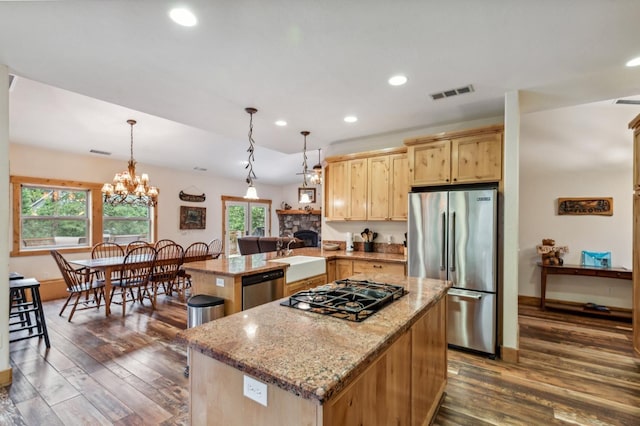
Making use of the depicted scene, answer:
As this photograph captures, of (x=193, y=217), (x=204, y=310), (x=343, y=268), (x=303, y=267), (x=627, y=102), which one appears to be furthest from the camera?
(x=193, y=217)

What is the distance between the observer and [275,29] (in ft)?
6.32

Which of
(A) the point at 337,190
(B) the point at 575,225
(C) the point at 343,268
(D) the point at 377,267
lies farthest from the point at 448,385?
(B) the point at 575,225

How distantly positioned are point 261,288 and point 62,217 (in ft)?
15.9

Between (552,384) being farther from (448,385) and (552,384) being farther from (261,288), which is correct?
(261,288)

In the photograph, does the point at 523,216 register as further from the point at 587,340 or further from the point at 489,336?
the point at 489,336

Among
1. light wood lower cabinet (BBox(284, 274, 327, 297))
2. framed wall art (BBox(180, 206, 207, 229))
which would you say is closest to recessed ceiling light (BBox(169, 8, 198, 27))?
light wood lower cabinet (BBox(284, 274, 327, 297))

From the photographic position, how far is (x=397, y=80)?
2.64 metres

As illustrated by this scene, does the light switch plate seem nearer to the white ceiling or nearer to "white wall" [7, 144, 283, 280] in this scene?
the white ceiling

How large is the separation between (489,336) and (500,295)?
44 centimetres

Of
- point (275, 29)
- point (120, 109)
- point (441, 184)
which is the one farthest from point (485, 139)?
point (120, 109)

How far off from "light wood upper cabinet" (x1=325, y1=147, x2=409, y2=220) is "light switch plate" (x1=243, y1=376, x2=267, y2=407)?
3.27m

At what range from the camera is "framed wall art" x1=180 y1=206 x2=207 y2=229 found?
281 inches

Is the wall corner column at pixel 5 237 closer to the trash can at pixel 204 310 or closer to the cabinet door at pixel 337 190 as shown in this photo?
the trash can at pixel 204 310

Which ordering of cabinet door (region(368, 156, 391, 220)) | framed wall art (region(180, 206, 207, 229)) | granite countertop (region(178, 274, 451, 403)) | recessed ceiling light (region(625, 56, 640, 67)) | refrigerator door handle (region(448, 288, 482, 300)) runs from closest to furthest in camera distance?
granite countertop (region(178, 274, 451, 403))
recessed ceiling light (region(625, 56, 640, 67))
refrigerator door handle (region(448, 288, 482, 300))
cabinet door (region(368, 156, 391, 220))
framed wall art (region(180, 206, 207, 229))
